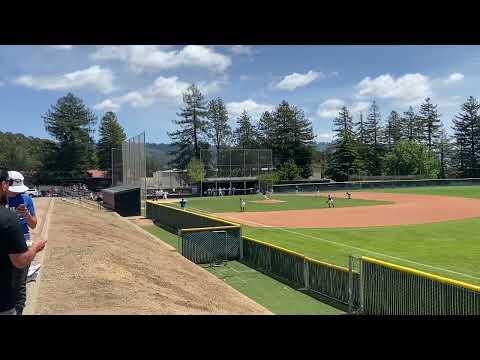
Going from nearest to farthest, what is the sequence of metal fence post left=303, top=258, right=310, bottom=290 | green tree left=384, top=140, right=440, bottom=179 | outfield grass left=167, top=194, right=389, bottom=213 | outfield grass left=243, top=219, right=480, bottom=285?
1. metal fence post left=303, top=258, right=310, bottom=290
2. outfield grass left=243, top=219, right=480, bottom=285
3. outfield grass left=167, top=194, right=389, bottom=213
4. green tree left=384, top=140, right=440, bottom=179

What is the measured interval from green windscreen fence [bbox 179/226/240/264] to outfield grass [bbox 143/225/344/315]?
2.03 feet

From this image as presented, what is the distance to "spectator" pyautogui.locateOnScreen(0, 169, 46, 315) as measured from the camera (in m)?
3.73

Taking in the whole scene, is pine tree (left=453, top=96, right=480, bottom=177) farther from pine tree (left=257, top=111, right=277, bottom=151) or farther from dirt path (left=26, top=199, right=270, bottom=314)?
dirt path (left=26, top=199, right=270, bottom=314)

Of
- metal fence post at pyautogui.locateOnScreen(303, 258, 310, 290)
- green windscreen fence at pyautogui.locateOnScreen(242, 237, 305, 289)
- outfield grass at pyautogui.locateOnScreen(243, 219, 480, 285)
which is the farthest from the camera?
outfield grass at pyautogui.locateOnScreen(243, 219, 480, 285)

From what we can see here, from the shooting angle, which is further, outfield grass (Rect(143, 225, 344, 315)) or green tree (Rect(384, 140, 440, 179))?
green tree (Rect(384, 140, 440, 179))

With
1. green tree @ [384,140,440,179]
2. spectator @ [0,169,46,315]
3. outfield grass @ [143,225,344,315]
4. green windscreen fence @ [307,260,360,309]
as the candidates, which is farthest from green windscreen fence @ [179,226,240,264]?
green tree @ [384,140,440,179]

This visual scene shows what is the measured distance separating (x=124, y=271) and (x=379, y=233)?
18.1 m

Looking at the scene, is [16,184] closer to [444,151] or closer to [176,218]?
[176,218]

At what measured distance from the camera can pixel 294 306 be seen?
13.2m

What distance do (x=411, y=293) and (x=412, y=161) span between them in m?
92.8

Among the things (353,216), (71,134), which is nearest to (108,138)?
(71,134)

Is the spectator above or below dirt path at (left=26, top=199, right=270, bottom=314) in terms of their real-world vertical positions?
above
